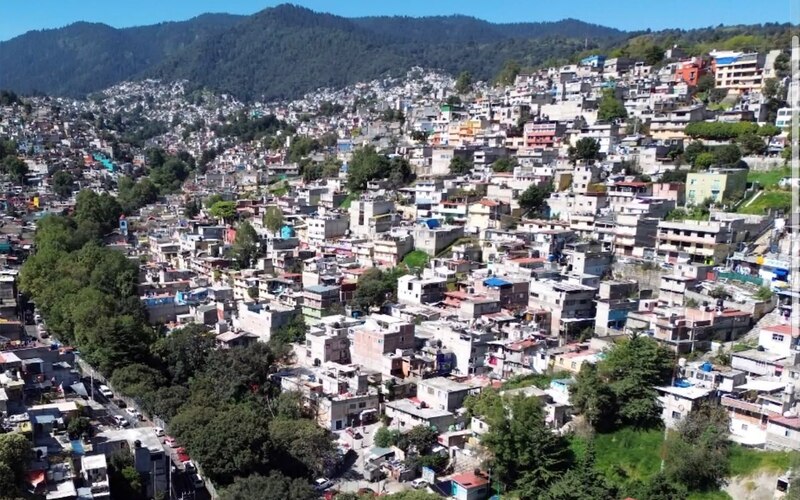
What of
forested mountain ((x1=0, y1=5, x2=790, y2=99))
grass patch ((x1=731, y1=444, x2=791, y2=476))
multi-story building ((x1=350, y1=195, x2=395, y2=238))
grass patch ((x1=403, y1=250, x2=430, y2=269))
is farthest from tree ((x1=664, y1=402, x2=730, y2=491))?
forested mountain ((x1=0, y1=5, x2=790, y2=99))

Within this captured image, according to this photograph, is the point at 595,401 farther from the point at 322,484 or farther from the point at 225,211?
the point at 225,211

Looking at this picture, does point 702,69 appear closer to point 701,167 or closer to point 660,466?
point 701,167

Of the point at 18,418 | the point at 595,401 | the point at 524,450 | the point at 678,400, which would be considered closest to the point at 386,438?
the point at 524,450

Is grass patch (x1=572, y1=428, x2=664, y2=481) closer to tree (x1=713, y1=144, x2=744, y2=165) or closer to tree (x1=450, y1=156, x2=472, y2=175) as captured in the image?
tree (x1=713, y1=144, x2=744, y2=165)

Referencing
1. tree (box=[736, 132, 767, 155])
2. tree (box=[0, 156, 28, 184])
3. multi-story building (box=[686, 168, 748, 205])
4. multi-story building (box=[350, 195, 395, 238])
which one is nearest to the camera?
multi-story building (box=[686, 168, 748, 205])

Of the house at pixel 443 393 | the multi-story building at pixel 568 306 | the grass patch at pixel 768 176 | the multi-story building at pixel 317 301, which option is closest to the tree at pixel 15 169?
the multi-story building at pixel 317 301

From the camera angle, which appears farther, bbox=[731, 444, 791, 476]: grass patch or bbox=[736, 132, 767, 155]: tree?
bbox=[736, 132, 767, 155]: tree

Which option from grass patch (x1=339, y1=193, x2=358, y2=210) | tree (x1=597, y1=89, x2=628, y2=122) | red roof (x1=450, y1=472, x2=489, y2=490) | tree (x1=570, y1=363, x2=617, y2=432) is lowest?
red roof (x1=450, y1=472, x2=489, y2=490)
